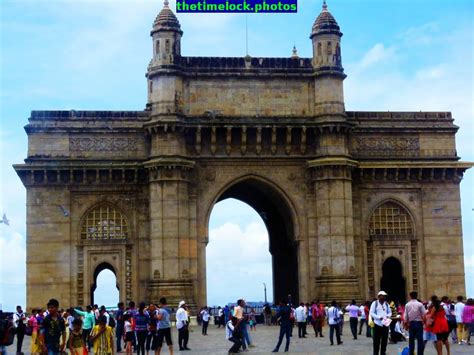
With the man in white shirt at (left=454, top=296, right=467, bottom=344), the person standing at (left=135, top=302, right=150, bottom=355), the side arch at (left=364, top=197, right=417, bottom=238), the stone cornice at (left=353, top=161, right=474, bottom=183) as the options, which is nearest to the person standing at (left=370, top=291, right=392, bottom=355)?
the person standing at (left=135, top=302, right=150, bottom=355)

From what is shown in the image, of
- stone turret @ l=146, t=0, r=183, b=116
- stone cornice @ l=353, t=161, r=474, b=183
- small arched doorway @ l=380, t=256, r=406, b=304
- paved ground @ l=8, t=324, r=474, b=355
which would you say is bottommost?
paved ground @ l=8, t=324, r=474, b=355

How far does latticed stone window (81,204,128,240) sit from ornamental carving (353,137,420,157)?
40.1 feet

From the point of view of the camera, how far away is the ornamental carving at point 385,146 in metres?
51.1

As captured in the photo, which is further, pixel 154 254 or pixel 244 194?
pixel 244 194

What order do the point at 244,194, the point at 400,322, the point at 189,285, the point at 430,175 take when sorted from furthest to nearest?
1. the point at 244,194
2. the point at 430,175
3. the point at 189,285
4. the point at 400,322

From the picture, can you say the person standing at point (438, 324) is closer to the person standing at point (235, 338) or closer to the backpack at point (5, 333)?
the person standing at point (235, 338)

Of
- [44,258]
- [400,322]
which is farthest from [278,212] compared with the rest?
[400,322]

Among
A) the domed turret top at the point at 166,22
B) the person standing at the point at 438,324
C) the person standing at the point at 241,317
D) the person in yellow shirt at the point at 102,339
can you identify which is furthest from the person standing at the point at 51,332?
the domed turret top at the point at 166,22

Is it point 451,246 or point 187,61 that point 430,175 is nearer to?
point 451,246

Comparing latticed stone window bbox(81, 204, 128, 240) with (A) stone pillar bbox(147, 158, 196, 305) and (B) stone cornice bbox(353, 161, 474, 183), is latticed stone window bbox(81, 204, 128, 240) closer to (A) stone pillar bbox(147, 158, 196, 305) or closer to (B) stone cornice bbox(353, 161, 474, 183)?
(A) stone pillar bbox(147, 158, 196, 305)

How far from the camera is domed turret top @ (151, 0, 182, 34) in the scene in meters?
49.3

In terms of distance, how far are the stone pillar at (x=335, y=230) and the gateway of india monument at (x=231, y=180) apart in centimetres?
7

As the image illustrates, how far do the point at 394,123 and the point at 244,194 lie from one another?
9357 mm

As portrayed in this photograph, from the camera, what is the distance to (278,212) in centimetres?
5409
